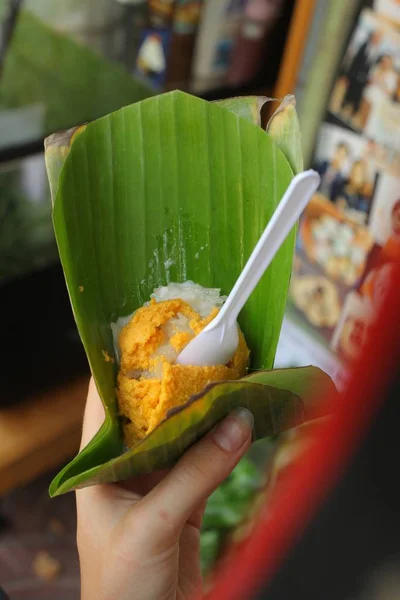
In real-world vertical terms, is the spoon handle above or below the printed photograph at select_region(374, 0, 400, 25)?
below

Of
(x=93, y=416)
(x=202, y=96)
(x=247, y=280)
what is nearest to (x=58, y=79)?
(x=202, y=96)

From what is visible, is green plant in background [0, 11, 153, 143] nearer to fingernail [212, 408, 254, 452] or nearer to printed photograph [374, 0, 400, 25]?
printed photograph [374, 0, 400, 25]

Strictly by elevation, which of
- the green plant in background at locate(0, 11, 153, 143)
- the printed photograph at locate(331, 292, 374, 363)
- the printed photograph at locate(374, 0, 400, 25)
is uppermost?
the printed photograph at locate(374, 0, 400, 25)

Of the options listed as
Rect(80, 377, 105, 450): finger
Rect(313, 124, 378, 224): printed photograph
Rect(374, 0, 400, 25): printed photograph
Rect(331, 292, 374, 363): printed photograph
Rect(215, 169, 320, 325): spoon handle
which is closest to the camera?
Rect(215, 169, 320, 325): spoon handle

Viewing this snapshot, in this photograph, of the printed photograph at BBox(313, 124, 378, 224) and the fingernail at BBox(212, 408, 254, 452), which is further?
the printed photograph at BBox(313, 124, 378, 224)

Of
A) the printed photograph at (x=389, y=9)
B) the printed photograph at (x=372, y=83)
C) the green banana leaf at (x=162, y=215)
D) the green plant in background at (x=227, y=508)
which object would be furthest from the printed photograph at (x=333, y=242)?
the green banana leaf at (x=162, y=215)

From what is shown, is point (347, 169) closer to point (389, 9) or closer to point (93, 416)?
point (389, 9)

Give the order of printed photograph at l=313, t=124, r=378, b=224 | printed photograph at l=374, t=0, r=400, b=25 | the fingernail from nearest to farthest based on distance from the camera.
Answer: the fingernail
printed photograph at l=374, t=0, r=400, b=25
printed photograph at l=313, t=124, r=378, b=224

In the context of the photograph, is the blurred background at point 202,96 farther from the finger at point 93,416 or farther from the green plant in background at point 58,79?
the finger at point 93,416

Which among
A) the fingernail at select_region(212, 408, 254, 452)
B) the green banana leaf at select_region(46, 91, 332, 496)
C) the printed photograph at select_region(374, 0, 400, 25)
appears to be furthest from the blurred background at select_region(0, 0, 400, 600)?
the fingernail at select_region(212, 408, 254, 452)
